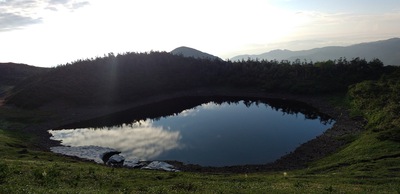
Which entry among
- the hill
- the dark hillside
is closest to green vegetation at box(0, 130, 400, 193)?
the dark hillside

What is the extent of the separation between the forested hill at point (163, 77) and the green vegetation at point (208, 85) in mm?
392

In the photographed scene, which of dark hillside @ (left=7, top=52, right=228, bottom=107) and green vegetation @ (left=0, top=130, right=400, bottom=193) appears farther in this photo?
dark hillside @ (left=7, top=52, right=228, bottom=107)

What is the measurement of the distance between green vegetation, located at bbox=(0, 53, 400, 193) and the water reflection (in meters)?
11.0

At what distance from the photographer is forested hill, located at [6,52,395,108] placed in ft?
414

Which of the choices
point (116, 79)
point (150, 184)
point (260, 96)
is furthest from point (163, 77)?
point (150, 184)

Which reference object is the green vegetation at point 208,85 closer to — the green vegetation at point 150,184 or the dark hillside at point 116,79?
the green vegetation at point 150,184

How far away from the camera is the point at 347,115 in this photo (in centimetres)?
9119

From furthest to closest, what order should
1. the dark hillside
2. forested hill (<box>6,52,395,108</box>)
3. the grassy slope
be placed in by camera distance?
forested hill (<box>6,52,395,108</box>) → the dark hillside → the grassy slope

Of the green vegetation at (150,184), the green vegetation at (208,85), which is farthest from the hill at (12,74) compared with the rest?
the green vegetation at (150,184)

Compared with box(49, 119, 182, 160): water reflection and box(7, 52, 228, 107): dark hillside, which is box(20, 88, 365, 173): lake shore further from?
box(49, 119, 182, 160): water reflection

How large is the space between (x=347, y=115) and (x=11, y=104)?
11121cm

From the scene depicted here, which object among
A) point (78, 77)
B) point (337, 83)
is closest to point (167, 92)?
point (78, 77)

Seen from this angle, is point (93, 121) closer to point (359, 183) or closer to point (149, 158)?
point (149, 158)

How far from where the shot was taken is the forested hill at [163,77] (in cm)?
12631
